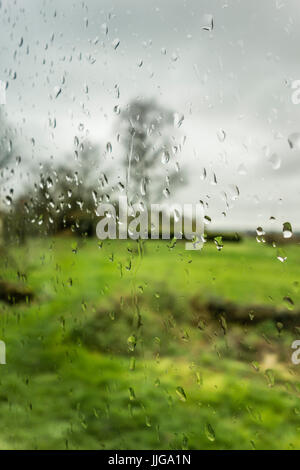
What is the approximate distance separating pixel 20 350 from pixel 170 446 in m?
0.47

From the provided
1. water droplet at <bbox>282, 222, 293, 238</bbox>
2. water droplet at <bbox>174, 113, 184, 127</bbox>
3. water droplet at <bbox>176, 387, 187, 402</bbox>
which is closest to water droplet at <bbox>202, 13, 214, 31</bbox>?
water droplet at <bbox>174, 113, 184, 127</bbox>

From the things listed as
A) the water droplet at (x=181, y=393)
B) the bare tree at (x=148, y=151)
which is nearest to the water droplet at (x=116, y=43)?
the bare tree at (x=148, y=151)

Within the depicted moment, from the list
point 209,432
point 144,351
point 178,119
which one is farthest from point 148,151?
point 209,432

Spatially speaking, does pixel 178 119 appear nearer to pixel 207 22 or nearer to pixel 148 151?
pixel 148 151

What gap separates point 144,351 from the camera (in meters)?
0.93

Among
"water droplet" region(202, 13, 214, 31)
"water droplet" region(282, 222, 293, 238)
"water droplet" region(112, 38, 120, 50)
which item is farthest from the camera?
"water droplet" region(112, 38, 120, 50)

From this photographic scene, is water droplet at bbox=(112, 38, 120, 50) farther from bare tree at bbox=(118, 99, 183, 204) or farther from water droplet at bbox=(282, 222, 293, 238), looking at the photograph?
water droplet at bbox=(282, 222, 293, 238)

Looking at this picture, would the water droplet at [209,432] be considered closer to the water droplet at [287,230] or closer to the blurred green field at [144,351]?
the blurred green field at [144,351]

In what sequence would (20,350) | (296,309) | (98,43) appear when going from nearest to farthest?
1. (296,309)
2. (98,43)
3. (20,350)

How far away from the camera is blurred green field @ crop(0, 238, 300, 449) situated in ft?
2.67

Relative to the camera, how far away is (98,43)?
1.03 meters

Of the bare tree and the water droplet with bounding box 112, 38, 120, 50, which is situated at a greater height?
the water droplet with bounding box 112, 38, 120, 50

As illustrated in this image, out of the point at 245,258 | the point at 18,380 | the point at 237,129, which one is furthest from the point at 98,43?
the point at 18,380
